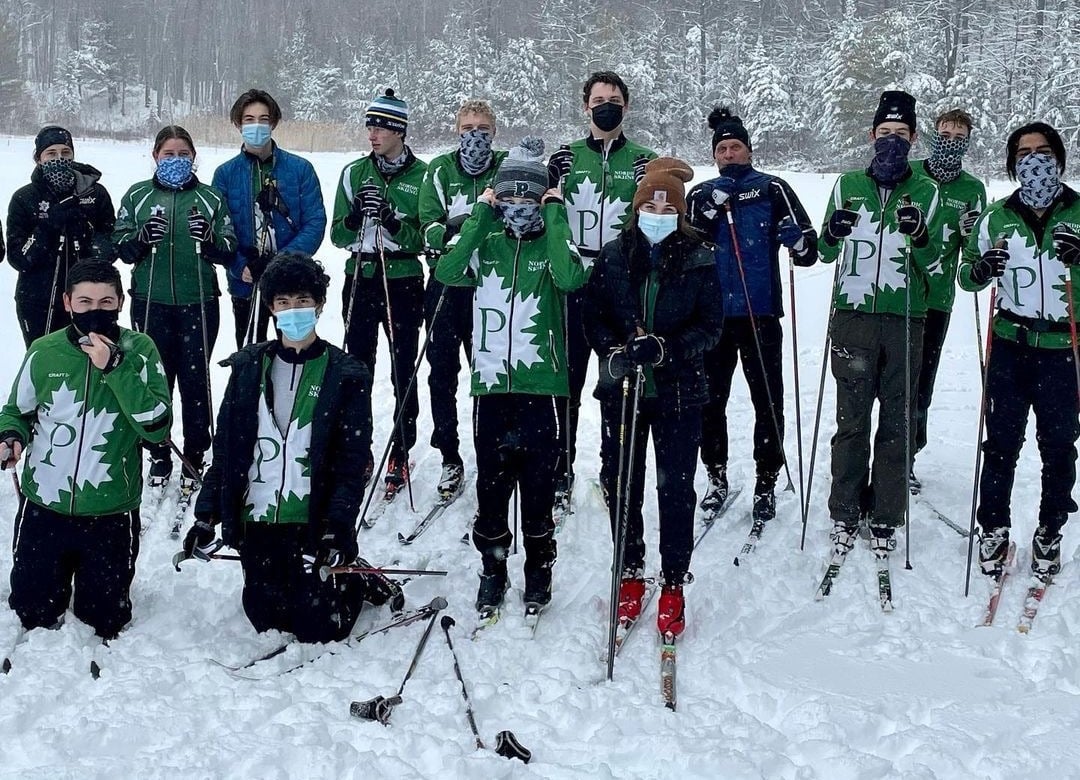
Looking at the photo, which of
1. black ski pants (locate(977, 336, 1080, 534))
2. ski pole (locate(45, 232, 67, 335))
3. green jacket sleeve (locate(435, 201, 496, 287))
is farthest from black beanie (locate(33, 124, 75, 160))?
black ski pants (locate(977, 336, 1080, 534))

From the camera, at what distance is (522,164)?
4.18 m

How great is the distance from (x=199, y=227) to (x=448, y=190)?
148 centimetres

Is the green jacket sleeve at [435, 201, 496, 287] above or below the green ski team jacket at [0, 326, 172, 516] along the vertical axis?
above

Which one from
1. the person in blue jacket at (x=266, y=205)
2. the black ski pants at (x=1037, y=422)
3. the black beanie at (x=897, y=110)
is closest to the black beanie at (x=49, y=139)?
the person in blue jacket at (x=266, y=205)

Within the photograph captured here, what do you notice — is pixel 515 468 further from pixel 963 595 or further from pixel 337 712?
pixel 963 595

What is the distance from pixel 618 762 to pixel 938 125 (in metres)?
4.42

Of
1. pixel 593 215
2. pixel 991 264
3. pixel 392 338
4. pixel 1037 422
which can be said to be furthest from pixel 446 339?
pixel 1037 422

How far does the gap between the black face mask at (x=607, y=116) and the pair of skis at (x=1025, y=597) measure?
10.0ft

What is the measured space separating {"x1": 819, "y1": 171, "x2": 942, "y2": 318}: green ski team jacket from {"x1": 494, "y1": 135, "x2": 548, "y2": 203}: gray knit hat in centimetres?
167

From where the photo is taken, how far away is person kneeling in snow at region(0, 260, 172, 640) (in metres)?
4.13

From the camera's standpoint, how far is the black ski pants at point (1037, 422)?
4559mm

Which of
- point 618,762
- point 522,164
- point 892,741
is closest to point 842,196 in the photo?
point 522,164

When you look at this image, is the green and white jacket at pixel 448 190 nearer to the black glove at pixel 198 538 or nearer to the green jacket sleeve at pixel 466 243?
the green jacket sleeve at pixel 466 243

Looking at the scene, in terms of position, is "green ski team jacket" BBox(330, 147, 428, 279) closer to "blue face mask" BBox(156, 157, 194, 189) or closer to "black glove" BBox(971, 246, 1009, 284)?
"blue face mask" BBox(156, 157, 194, 189)
